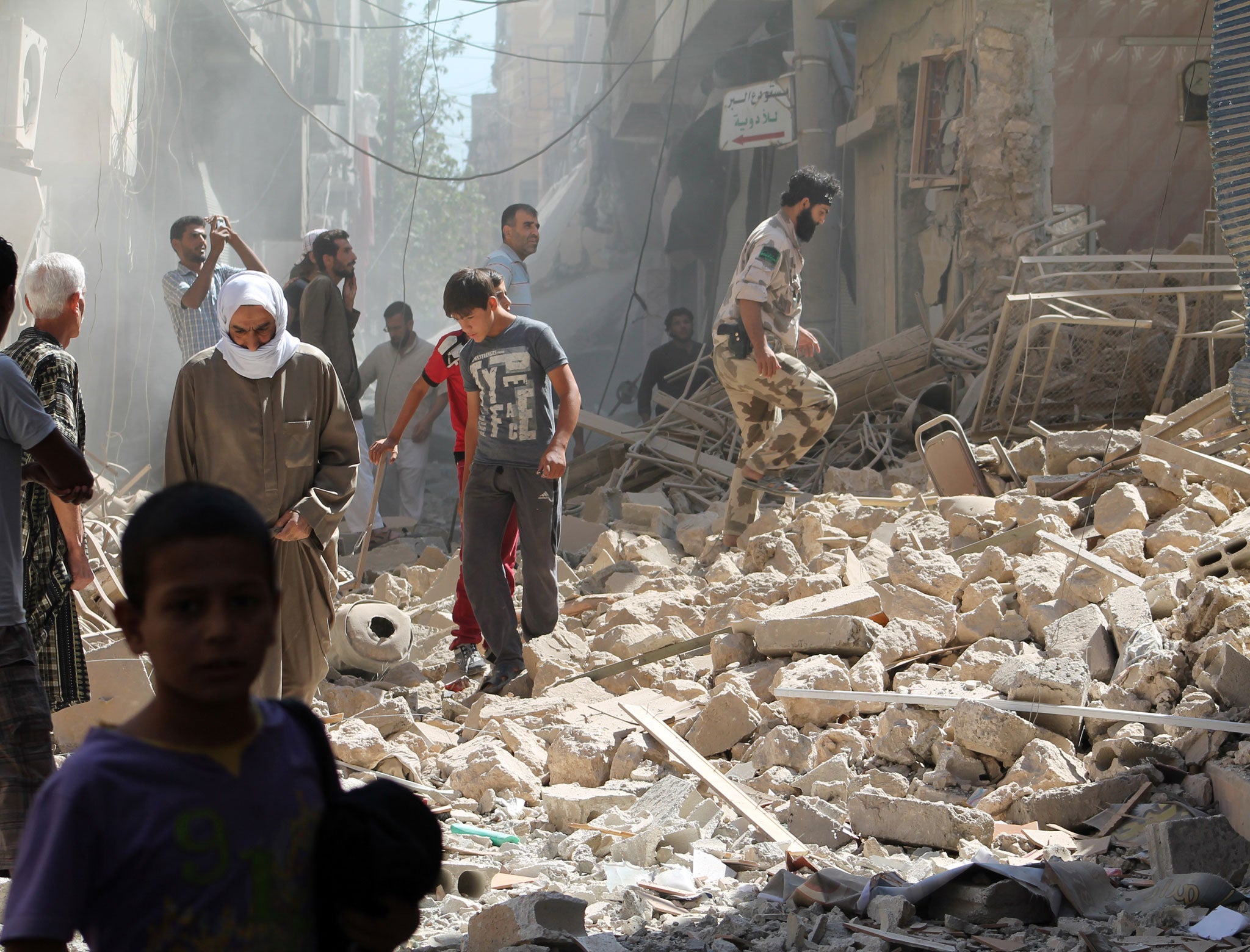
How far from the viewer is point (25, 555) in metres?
3.16

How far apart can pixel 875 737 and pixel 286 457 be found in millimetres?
2035

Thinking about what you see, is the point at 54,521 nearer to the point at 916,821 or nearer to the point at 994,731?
the point at 916,821

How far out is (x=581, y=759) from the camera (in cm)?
404

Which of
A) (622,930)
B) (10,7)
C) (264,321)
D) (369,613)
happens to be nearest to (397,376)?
(10,7)

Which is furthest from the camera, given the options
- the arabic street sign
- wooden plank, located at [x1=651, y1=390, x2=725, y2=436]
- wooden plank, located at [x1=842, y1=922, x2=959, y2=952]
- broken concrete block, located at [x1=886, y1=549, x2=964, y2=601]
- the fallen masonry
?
the arabic street sign

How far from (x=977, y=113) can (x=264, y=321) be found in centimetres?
740

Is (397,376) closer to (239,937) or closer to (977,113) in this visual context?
(977,113)

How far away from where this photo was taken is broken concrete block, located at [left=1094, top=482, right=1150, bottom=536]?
211 inches

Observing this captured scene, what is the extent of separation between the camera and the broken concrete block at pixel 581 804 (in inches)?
145

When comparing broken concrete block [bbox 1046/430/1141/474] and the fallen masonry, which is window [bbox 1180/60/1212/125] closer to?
broken concrete block [bbox 1046/430/1141/474]

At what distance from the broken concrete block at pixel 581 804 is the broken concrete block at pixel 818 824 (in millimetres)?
529

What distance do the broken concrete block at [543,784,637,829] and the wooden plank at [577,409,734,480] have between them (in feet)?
16.5

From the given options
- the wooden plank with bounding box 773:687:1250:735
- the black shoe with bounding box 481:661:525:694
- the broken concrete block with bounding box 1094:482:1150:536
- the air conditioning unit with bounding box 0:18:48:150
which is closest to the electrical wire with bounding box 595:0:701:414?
the air conditioning unit with bounding box 0:18:48:150

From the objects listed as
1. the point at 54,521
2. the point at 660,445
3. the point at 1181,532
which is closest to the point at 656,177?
the point at 660,445
